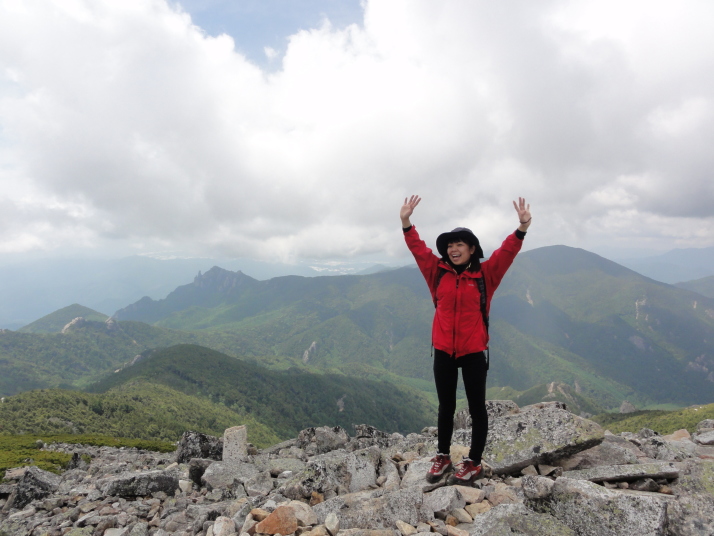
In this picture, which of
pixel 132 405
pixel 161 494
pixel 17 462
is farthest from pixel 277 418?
pixel 161 494

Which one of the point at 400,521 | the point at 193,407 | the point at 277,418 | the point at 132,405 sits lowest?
the point at 277,418

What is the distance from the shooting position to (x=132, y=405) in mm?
96438

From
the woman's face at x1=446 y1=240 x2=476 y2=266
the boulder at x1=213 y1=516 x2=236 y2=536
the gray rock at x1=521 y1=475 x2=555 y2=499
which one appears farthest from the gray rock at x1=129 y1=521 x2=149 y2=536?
the woman's face at x1=446 y1=240 x2=476 y2=266

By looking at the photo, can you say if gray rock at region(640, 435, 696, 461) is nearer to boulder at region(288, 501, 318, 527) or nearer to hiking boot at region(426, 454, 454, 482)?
hiking boot at region(426, 454, 454, 482)

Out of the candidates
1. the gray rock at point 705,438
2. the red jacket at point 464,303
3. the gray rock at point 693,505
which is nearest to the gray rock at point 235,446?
the red jacket at point 464,303

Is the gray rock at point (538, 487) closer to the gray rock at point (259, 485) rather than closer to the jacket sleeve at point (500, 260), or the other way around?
the jacket sleeve at point (500, 260)

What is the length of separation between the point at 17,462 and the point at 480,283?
22.7 m

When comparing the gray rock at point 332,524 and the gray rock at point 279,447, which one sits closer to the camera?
the gray rock at point 332,524

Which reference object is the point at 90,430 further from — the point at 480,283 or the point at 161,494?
the point at 480,283

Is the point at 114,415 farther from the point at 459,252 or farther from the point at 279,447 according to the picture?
the point at 459,252

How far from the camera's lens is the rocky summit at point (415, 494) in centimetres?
463

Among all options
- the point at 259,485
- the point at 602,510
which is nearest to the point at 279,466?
the point at 259,485

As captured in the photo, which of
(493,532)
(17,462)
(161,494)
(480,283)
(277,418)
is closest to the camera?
(493,532)

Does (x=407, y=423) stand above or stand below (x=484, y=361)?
below
